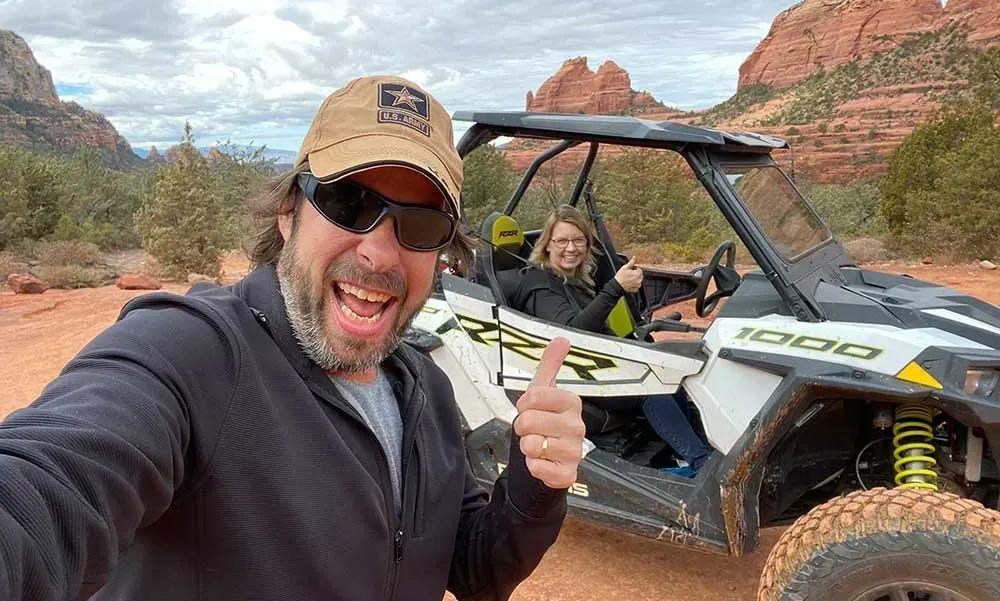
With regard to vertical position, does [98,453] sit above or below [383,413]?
above

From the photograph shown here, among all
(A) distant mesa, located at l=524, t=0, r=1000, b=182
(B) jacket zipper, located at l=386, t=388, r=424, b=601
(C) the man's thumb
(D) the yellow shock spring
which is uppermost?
(A) distant mesa, located at l=524, t=0, r=1000, b=182

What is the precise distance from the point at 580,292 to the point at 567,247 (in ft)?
0.88

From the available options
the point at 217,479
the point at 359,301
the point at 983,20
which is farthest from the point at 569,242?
the point at 983,20

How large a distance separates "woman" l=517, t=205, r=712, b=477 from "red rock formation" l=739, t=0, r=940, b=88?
76.0 metres

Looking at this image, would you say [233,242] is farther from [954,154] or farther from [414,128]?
[414,128]

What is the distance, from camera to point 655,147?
9.73 ft

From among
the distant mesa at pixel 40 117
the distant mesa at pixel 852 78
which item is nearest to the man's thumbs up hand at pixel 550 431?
the distant mesa at pixel 852 78

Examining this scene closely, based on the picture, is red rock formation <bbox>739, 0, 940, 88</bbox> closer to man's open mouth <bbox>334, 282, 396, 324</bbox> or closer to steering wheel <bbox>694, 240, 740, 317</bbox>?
steering wheel <bbox>694, 240, 740, 317</bbox>

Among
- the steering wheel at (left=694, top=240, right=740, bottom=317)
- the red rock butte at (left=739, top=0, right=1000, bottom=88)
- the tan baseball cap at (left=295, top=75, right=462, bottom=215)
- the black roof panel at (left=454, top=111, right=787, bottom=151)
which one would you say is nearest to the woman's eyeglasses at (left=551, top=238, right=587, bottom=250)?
the steering wheel at (left=694, top=240, right=740, bottom=317)

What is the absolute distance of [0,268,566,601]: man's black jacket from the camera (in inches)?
32.4

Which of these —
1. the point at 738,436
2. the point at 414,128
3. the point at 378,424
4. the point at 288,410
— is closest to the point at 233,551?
the point at 288,410

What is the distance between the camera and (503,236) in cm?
396

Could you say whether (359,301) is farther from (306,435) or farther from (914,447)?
(914,447)

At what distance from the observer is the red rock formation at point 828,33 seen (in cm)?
7519
